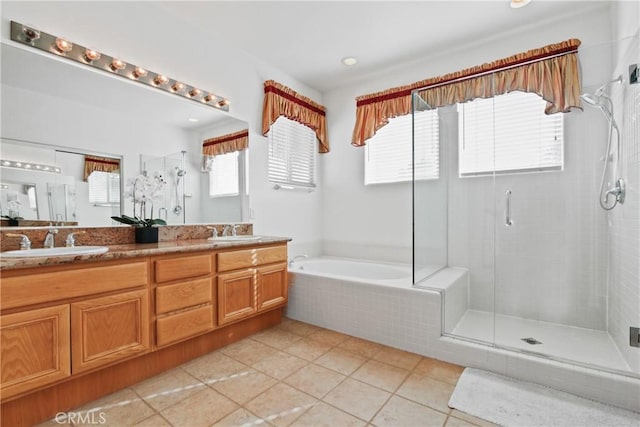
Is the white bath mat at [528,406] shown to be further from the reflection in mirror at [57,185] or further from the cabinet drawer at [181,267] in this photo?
the reflection in mirror at [57,185]

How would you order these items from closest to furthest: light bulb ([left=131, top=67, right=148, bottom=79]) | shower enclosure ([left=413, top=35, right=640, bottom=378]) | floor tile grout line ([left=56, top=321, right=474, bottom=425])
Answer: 1. floor tile grout line ([left=56, top=321, right=474, bottom=425])
2. shower enclosure ([left=413, top=35, right=640, bottom=378])
3. light bulb ([left=131, top=67, right=148, bottom=79])

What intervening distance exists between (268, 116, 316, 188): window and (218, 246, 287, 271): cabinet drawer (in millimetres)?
970

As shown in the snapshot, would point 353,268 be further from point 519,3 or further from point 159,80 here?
point 519,3

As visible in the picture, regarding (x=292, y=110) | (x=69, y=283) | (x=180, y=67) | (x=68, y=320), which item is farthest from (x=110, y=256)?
(x=292, y=110)

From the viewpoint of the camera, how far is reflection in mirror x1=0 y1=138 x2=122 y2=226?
1.73 m

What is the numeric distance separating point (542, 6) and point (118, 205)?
357 cm

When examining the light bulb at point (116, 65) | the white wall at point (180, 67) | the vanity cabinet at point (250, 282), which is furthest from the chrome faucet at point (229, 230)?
the light bulb at point (116, 65)

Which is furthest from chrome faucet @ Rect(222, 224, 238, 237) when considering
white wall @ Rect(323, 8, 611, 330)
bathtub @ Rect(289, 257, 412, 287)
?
white wall @ Rect(323, 8, 611, 330)

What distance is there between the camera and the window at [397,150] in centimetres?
291

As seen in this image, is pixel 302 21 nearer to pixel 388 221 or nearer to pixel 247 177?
pixel 247 177

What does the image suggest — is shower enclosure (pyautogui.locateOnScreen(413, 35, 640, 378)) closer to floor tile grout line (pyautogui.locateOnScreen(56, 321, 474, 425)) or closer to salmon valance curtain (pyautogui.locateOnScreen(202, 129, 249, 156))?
floor tile grout line (pyautogui.locateOnScreen(56, 321, 474, 425))

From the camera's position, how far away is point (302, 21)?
2551 mm

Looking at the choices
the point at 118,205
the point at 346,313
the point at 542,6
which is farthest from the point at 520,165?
the point at 118,205

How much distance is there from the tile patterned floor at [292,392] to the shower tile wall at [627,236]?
1.07 meters
